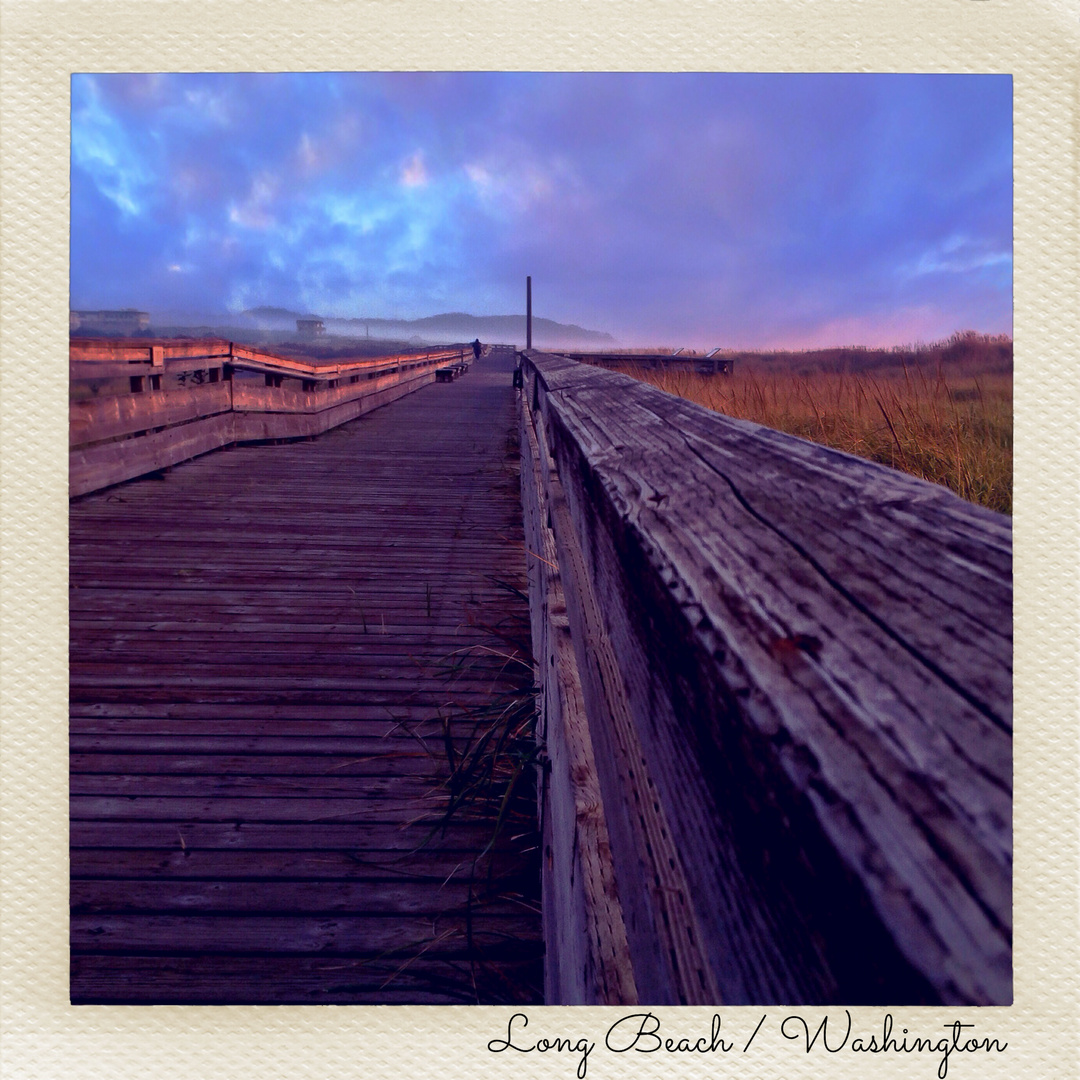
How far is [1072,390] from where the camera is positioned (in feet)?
4.61

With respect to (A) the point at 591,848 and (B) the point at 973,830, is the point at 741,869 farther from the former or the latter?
(A) the point at 591,848

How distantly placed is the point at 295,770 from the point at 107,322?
1518 millimetres

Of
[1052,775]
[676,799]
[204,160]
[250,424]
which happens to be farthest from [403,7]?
[250,424]

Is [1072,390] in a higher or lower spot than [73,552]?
higher

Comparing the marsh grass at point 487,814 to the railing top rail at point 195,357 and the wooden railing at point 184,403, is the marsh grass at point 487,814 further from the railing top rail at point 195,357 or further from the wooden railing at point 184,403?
the wooden railing at point 184,403

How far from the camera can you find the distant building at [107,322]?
1715 millimetres

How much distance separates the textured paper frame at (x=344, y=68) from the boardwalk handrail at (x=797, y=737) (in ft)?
1.48

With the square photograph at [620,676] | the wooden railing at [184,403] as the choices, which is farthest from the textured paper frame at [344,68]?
the wooden railing at [184,403]

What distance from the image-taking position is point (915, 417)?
8.77 feet

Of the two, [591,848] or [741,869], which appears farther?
[591,848]

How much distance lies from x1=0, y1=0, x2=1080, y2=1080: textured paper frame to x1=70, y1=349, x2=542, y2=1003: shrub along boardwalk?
1.23 ft

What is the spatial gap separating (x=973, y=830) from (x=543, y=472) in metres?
2.77

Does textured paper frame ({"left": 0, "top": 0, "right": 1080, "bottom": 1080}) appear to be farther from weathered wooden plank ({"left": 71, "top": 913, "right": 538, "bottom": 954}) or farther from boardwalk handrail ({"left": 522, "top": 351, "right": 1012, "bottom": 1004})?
boardwalk handrail ({"left": 522, "top": 351, "right": 1012, "bottom": 1004})

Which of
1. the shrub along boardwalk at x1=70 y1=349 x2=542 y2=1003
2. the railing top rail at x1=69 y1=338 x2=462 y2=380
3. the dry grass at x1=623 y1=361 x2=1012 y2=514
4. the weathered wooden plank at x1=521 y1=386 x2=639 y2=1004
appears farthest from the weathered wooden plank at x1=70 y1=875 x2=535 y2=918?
the dry grass at x1=623 y1=361 x2=1012 y2=514
